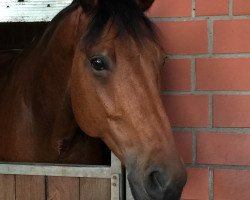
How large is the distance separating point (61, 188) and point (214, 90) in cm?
74

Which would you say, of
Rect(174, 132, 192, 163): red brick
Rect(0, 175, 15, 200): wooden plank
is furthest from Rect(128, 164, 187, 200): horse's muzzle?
Rect(0, 175, 15, 200): wooden plank

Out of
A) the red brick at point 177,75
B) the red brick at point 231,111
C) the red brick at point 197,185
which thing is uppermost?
the red brick at point 177,75

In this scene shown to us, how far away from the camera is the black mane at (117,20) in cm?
160

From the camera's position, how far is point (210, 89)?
1900 mm

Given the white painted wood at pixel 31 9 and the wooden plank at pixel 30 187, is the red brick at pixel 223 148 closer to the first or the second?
the wooden plank at pixel 30 187

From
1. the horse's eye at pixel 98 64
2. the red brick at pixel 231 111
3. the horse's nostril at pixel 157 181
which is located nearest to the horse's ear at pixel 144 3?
the horse's eye at pixel 98 64

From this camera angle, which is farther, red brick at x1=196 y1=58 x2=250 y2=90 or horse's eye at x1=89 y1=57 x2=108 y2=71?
red brick at x1=196 y1=58 x2=250 y2=90

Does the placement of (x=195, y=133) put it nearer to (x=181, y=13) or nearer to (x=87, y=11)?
(x=181, y=13)

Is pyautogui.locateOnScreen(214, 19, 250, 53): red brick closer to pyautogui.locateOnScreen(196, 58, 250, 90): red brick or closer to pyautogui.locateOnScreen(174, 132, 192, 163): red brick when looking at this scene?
pyautogui.locateOnScreen(196, 58, 250, 90): red brick

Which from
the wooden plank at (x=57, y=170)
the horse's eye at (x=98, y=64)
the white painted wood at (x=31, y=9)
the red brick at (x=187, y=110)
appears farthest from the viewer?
the white painted wood at (x=31, y=9)

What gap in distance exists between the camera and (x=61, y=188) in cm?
177

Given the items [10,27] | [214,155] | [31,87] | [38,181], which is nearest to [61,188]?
[38,181]

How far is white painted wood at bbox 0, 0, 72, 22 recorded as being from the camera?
2.18 metres

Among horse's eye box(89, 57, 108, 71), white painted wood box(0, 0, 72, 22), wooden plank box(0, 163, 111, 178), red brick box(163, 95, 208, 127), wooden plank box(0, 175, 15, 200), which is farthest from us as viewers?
white painted wood box(0, 0, 72, 22)
